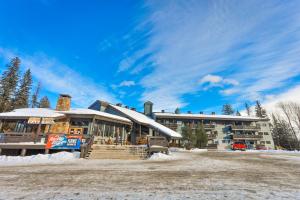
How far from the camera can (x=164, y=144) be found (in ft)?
59.8

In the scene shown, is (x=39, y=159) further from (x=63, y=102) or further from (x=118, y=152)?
(x=63, y=102)

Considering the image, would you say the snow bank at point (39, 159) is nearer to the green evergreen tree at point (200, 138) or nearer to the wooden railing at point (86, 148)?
the wooden railing at point (86, 148)

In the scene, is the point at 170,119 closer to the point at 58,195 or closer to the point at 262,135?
the point at 262,135

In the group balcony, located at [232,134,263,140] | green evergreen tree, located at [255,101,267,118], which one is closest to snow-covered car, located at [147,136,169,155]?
balcony, located at [232,134,263,140]

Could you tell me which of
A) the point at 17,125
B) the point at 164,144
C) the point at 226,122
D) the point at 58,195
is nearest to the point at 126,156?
the point at 164,144

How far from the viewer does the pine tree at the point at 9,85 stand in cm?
3631

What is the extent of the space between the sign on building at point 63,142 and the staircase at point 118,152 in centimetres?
155

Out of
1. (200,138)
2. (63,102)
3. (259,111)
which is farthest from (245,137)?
(63,102)

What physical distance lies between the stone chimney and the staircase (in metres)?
8.02

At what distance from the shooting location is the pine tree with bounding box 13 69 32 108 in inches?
1585

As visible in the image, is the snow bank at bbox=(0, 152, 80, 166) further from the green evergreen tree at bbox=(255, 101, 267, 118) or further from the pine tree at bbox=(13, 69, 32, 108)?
the green evergreen tree at bbox=(255, 101, 267, 118)

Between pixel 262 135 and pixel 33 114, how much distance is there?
56.8m

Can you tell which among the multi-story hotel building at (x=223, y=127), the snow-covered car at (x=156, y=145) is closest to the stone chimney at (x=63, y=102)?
the snow-covered car at (x=156, y=145)

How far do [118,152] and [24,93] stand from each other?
42.2 metres
